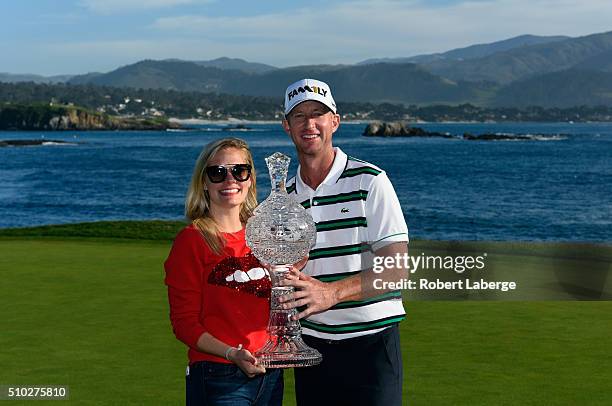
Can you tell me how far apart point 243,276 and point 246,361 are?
328mm

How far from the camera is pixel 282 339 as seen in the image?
3412 mm

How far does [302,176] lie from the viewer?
3900mm

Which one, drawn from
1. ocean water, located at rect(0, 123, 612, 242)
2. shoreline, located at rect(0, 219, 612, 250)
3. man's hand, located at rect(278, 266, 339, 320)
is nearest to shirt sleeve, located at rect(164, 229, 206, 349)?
man's hand, located at rect(278, 266, 339, 320)

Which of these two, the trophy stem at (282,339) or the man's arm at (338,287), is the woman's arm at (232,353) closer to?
the trophy stem at (282,339)

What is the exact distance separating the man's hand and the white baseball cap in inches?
26.4

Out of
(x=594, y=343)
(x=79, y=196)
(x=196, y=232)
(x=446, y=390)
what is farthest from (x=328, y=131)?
(x=79, y=196)

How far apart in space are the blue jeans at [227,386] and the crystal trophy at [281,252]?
7.9 inches

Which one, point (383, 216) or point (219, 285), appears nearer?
point (219, 285)

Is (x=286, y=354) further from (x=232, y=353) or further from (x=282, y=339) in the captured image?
(x=232, y=353)

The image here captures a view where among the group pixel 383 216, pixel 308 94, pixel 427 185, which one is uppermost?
pixel 308 94

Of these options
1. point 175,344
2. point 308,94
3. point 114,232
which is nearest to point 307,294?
point 308,94

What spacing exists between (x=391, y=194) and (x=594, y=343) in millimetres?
5226

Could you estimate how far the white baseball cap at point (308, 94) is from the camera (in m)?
3.66

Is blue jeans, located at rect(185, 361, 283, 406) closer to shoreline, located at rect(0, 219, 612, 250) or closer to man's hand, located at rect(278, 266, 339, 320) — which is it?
man's hand, located at rect(278, 266, 339, 320)
